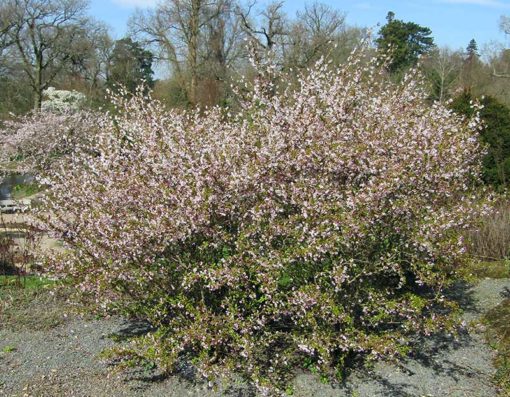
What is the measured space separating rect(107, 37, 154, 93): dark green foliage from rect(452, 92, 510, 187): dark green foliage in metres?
27.3

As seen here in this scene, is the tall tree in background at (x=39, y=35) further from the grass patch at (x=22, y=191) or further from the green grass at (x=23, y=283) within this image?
the green grass at (x=23, y=283)

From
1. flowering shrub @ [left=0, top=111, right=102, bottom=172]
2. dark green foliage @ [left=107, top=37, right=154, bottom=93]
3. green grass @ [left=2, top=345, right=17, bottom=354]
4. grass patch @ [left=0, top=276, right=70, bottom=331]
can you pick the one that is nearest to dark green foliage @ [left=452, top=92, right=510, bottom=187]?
grass patch @ [left=0, top=276, right=70, bottom=331]

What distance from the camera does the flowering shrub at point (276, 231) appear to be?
416cm

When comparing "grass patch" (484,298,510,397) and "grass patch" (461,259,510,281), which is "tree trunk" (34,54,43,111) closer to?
"grass patch" (461,259,510,281)

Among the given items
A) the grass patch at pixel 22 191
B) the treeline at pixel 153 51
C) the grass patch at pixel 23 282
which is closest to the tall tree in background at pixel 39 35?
the treeline at pixel 153 51

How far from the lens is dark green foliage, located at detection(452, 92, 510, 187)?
999 cm

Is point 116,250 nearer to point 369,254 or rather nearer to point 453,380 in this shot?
point 369,254

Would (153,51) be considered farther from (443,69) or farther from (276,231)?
(276,231)

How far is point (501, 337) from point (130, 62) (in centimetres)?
3664

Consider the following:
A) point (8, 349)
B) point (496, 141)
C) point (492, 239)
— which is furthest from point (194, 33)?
point (8, 349)

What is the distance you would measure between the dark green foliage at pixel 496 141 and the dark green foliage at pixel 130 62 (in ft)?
89.6

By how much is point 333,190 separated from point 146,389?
2223mm

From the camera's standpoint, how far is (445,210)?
15.1 feet

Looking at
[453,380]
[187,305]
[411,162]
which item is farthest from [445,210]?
[187,305]
